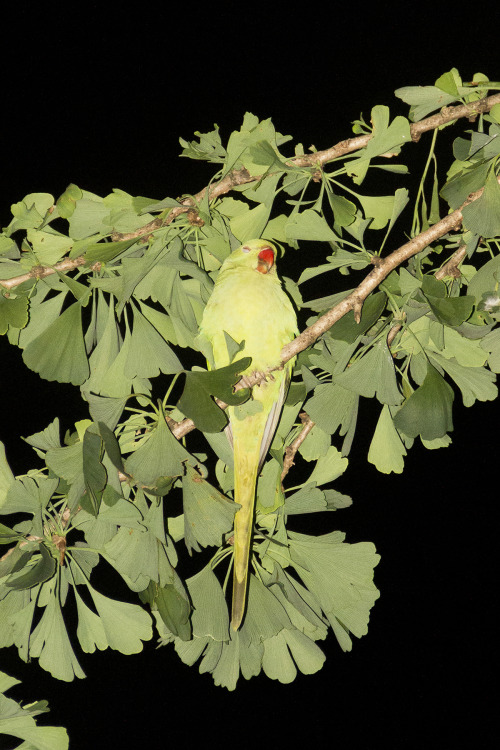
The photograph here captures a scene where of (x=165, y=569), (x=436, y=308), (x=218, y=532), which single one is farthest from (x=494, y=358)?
(x=165, y=569)

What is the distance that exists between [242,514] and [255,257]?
51 centimetres

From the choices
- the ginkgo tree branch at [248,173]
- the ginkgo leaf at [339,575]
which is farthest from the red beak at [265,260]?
the ginkgo leaf at [339,575]

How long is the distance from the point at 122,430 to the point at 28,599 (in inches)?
14.3

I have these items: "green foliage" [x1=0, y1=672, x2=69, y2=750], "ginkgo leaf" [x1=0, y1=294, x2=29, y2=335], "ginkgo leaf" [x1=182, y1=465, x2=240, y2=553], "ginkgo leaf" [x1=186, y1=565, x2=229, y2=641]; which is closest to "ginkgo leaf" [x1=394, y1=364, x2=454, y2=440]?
"ginkgo leaf" [x1=182, y1=465, x2=240, y2=553]

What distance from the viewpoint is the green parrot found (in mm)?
1218

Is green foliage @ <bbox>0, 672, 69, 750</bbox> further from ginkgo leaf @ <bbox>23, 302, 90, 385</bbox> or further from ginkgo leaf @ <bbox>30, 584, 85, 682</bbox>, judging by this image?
ginkgo leaf @ <bbox>23, 302, 90, 385</bbox>

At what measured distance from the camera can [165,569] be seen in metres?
1.15

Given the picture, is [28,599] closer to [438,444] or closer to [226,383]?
[226,383]

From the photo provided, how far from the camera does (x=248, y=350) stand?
1.26 meters

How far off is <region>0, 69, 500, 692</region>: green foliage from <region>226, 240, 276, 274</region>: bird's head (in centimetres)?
3

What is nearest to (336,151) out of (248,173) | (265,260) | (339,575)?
(248,173)

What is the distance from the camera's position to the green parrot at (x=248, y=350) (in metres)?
1.22

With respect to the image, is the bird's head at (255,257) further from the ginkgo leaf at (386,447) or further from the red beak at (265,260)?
the ginkgo leaf at (386,447)

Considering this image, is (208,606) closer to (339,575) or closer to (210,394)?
(339,575)
